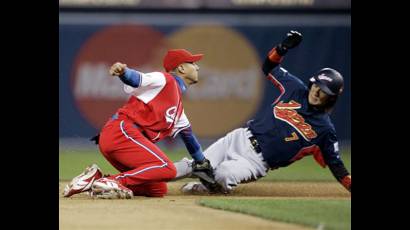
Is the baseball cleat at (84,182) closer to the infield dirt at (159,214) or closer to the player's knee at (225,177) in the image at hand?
the infield dirt at (159,214)

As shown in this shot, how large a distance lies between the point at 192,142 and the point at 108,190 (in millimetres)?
743

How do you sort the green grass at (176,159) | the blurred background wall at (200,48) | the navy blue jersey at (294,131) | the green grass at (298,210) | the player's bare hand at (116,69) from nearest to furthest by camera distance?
the green grass at (298,210)
the player's bare hand at (116,69)
the navy blue jersey at (294,131)
the green grass at (176,159)
the blurred background wall at (200,48)

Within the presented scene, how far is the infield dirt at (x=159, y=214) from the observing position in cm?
432

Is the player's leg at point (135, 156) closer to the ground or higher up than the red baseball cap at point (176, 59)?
closer to the ground

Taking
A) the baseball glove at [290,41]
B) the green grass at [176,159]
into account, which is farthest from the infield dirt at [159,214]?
the green grass at [176,159]

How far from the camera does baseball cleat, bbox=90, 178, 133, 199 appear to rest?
5.10 m

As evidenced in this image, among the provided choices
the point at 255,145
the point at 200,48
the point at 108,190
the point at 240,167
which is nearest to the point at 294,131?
the point at 255,145

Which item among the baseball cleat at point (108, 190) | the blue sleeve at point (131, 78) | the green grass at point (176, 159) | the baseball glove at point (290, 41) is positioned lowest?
the green grass at point (176, 159)

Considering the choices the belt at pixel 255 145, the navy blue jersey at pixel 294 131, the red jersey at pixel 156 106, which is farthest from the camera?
the belt at pixel 255 145

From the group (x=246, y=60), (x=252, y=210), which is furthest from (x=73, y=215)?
(x=246, y=60)

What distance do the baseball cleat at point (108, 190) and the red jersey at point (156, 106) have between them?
0.43 metres

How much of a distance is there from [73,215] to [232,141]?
5.63ft
